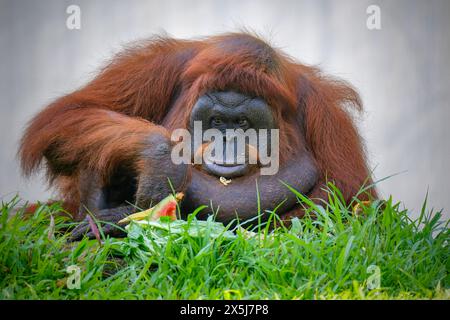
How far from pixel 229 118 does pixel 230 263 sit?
921 millimetres

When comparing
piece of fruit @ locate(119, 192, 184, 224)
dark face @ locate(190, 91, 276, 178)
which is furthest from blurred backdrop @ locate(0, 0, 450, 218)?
piece of fruit @ locate(119, 192, 184, 224)

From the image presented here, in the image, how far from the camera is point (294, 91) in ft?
13.0

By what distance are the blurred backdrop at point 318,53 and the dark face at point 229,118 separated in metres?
0.66

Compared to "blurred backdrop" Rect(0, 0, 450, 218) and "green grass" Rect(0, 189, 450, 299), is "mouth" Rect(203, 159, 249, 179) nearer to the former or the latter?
"green grass" Rect(0, 189, 450, 299)

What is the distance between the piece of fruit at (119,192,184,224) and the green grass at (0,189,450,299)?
73mm

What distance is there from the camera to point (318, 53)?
215 inches

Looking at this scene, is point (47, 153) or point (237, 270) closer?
point (237, 270)

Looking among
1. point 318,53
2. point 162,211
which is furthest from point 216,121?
point 318,53

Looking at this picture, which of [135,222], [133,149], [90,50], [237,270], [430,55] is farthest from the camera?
[90,50]

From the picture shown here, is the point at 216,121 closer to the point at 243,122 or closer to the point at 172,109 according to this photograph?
the point at 243,122

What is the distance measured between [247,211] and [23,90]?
6.54 feet

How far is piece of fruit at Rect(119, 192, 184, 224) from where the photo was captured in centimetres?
331

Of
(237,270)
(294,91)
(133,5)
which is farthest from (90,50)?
(237,270)

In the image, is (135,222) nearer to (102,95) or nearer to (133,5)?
(102,95)
